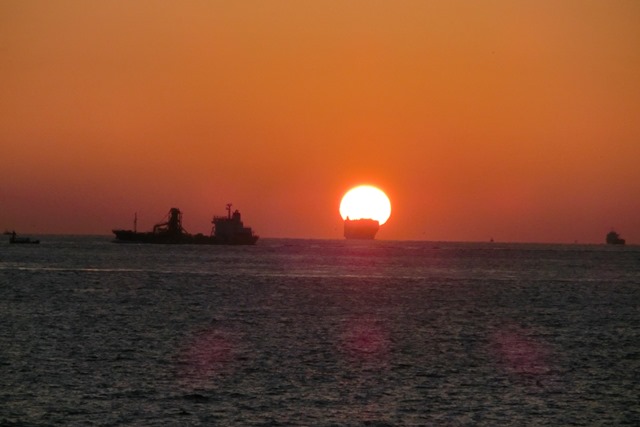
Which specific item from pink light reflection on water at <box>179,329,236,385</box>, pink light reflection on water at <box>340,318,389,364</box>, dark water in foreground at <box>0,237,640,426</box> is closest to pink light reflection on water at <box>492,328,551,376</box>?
dark water in foreground at <box>0,237,640,426</box>

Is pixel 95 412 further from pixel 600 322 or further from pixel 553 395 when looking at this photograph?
pixel 600 322

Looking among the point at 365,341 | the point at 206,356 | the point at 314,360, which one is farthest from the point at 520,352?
the point at 206,356

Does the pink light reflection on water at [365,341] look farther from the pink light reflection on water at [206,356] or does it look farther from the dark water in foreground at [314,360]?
the pink light reflection on water at [206,356]

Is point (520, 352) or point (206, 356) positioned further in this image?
point (520, 352)

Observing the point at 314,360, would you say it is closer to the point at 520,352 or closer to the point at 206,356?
the point at 206,356

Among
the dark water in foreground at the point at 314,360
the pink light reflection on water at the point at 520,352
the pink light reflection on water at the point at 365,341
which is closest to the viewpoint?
the dark water in foreground at the point at 314,360

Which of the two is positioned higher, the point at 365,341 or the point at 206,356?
the point at 365,341

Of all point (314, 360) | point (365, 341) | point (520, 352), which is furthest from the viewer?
point (365, 341)

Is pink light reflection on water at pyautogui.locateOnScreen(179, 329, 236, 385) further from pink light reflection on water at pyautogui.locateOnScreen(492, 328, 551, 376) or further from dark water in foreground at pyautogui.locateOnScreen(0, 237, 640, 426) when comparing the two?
pink light reflection on water at pyautogui.locateOnScreen(492, 328, 551, 376)

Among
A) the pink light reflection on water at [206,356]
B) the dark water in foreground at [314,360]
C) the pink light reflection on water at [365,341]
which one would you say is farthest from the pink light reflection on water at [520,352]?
the pink light reflection on water at [206,356]

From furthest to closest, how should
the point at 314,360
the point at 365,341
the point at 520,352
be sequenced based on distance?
the point at 365,341 → the point at 520,352 → the point at 314,360

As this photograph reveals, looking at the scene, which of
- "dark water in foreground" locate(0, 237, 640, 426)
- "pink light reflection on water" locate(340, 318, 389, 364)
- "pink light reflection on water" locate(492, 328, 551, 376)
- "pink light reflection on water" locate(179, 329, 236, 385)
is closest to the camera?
"dark water in foreground" locate(0, 237, 640, 426)

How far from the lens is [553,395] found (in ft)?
127

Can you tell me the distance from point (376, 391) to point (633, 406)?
892 centimetres
